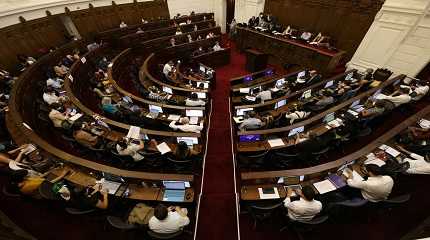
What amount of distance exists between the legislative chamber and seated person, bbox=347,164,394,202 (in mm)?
26

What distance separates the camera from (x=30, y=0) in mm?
9812

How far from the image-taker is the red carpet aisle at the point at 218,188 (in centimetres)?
396

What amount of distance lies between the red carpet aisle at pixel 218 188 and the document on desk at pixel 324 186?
1.72 metres

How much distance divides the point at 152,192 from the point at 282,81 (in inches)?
225

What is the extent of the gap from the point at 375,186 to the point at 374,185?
0.02 meters

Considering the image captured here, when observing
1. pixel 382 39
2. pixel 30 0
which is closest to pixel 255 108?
pixel 382 39

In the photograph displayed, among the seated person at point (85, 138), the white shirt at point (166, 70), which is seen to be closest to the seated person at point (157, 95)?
the white shirt at point (166, 70)

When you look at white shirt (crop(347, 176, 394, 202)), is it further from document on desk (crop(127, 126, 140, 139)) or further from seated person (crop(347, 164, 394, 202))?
document on desk (crop(127, 126, 140, 139))

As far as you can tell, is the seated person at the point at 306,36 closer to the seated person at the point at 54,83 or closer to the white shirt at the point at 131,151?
the white shirt at the point at 131,151

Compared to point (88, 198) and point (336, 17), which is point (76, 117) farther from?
point (336, 17)

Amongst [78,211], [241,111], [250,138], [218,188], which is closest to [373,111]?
[250,138]

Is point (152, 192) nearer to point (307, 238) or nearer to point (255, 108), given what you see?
point (307, 238)

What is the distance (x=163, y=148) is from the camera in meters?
4.62

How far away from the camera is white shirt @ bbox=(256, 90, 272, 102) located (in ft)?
21.4
